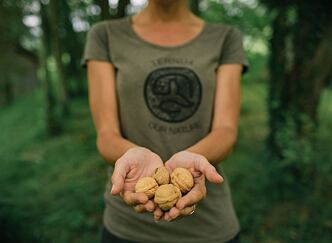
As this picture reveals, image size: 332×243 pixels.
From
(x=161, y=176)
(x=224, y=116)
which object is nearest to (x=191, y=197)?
(x=161, y=176)

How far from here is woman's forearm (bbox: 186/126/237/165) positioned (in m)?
1.55

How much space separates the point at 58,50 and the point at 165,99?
10.1 metres

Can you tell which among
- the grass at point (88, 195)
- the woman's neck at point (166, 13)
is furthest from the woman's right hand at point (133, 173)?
the grass at point (88, 195)

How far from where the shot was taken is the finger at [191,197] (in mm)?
1270

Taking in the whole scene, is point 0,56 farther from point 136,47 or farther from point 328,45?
point 136,47

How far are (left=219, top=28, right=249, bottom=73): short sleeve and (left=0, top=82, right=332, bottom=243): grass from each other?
9.94 feet

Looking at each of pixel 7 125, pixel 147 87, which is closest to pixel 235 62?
pixel 147 87

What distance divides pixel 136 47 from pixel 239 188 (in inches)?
163

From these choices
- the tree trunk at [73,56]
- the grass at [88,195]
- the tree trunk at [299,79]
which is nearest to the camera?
the grass at [88,195]

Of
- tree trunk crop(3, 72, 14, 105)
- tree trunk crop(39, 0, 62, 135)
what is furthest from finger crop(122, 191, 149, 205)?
tree trunk crop(3, 72, 14, 105)

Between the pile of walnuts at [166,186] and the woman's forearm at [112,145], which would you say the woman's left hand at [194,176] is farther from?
the woman's forearm at [112,145]

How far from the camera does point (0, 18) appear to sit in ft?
32.7

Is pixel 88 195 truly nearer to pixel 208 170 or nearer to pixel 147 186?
pixel 147 186

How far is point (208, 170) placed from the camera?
4.25ft
